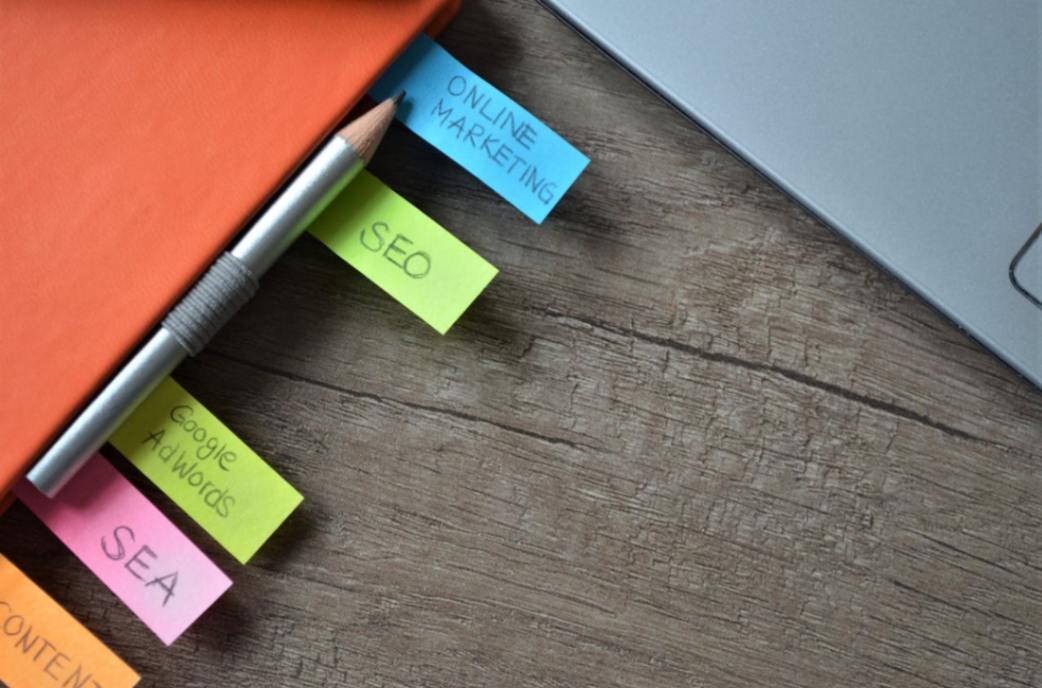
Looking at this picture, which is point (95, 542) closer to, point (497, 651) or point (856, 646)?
point (497, 651)

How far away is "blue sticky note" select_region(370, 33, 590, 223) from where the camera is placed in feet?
1.79

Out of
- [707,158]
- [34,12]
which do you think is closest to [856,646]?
[707,158]

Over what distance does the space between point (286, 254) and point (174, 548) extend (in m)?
0.19

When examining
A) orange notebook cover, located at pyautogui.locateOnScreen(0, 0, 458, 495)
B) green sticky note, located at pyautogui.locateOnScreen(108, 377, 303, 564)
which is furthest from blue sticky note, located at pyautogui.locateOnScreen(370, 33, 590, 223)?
green sticky note, located at pyautogui.locateOnScreen(108, 377, 303, 564)

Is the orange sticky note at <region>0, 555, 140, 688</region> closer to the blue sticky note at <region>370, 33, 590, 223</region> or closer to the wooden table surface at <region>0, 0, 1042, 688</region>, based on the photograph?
the wooden table surface at <region>0, 0, 1042, 688</region>

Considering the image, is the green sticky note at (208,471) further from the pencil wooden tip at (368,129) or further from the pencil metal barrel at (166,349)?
the pencil wooden tip at (368,129)

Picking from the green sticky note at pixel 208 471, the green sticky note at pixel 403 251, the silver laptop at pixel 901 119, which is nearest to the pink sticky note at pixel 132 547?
the green sticky note at pixel 208 471

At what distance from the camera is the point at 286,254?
1.89ft

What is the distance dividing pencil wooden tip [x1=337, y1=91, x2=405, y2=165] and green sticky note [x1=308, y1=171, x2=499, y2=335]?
35 mm

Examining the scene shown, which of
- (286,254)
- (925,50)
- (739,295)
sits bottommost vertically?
(286,254)

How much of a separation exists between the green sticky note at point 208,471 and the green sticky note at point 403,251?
0.13 metres

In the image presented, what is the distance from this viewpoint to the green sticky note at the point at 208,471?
53cm

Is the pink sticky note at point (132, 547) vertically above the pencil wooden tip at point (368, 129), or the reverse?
the pencil wooden tip at point (368, 129)

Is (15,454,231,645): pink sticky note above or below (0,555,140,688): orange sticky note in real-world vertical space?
above
